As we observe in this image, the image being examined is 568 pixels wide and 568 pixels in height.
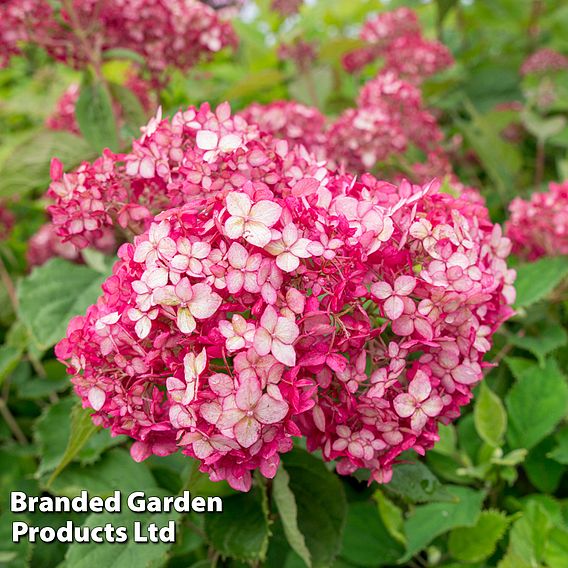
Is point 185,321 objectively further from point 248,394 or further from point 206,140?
point 206,140

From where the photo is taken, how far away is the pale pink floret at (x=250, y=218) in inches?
31.6

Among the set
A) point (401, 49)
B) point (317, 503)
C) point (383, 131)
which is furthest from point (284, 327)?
point (401, 49)

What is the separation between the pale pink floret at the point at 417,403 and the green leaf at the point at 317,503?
1.02ft

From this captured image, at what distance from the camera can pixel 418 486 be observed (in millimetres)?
1044

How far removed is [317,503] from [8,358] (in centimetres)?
76

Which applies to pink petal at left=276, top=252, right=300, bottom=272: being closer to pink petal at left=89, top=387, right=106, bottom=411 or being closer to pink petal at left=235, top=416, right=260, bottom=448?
pink petal at left=235, top=416, right=260, bottom=448

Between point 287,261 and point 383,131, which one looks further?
point 383,131

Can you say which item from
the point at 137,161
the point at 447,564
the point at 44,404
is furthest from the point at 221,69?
the point at 447,564

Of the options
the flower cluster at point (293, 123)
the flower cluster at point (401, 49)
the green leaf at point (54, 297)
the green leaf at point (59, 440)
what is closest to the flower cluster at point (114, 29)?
the flower cluster at point (293, 123)

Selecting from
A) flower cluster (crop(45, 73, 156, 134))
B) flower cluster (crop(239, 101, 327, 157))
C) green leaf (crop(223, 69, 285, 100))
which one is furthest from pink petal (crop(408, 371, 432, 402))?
green leaf (crop(223, 69, 285, 100))

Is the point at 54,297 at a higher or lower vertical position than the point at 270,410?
lower

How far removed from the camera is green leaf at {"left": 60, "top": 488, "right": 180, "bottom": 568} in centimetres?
106

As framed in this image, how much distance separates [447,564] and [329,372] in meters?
0.68

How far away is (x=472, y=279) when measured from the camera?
886 millimetres
